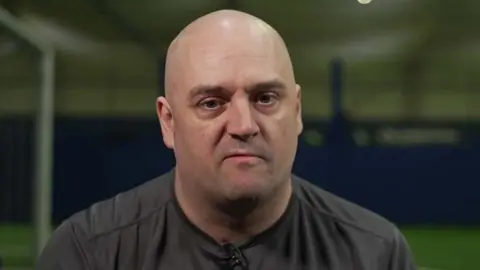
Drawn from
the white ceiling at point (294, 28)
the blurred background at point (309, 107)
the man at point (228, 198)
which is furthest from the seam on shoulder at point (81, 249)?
the white ceiling at point (294, 28)

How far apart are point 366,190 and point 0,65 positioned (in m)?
2.80

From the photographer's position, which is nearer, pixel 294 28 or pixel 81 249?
pixel 81 249

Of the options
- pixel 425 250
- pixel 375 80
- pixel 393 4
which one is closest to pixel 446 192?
pixel 425 250

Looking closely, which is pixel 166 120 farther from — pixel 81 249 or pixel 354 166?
pixel 354 166

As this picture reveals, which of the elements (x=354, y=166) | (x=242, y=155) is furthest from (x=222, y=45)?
(x=354, y=166)

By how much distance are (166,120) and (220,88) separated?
0.13 m

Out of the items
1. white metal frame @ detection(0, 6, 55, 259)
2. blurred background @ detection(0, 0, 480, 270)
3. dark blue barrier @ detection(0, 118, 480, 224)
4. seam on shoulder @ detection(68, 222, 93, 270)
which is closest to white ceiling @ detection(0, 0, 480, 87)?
blurred background @ detection(0, 0, 480, 270)

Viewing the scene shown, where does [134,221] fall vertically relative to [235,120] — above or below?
below

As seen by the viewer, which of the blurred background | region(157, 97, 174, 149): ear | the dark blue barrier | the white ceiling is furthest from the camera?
the white ceiling

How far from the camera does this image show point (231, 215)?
89 cm

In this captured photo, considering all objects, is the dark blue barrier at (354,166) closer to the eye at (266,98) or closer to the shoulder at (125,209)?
the shoulder at (125,209)

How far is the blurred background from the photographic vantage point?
12.5 feet

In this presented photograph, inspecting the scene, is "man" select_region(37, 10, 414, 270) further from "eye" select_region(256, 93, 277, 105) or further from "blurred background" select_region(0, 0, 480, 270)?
"blurred background" select_region(0, 0, 480, 270)

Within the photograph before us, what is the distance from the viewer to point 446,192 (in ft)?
18.2
